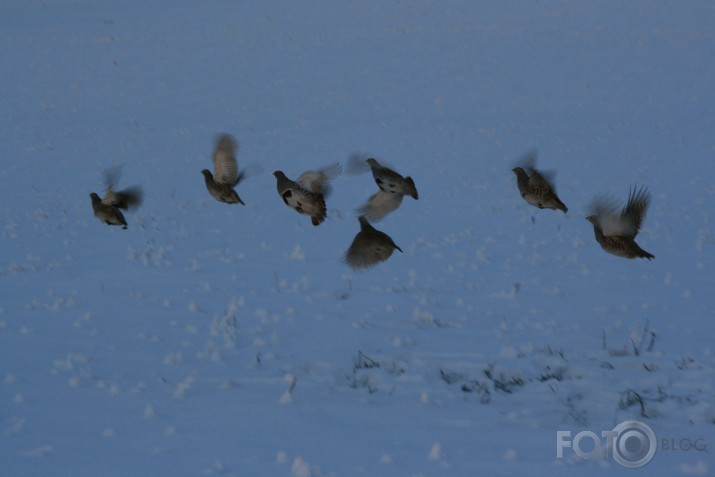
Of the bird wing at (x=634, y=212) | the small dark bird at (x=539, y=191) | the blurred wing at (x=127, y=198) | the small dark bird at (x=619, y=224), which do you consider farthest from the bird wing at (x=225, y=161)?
the bird wing at (x=634, y=212)

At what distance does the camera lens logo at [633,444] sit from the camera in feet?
19.0

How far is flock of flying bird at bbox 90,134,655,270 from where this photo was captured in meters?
3.84

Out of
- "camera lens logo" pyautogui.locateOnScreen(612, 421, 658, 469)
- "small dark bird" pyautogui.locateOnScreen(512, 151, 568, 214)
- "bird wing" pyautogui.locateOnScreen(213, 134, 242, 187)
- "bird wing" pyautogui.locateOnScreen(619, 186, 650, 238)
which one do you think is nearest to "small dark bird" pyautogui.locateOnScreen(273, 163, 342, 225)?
"bird wing" pyautogui.locateOnScreen(213, 134, 242, 187)

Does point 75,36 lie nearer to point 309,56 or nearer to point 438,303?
point 309,56

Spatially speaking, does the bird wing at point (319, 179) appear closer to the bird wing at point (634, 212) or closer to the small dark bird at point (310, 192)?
the small dark bird at point (310, 192)

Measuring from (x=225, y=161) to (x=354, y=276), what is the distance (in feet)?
23.6

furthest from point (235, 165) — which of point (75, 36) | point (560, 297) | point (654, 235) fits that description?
point (75, 36)

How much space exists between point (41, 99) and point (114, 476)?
2407 cm

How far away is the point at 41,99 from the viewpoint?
89.8ft

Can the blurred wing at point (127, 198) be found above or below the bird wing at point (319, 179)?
above

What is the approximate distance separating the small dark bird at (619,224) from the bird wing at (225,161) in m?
1.80

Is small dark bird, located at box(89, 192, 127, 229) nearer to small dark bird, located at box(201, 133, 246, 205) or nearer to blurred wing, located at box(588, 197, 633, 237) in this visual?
small dark bird, located at box(201, 133, 246, 205)

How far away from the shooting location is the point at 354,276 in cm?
1163

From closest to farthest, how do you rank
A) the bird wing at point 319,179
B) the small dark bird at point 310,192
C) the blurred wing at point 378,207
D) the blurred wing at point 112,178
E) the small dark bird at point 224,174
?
1. the small dark bird at point 310,192
2. the bird wing at point 319,179
3. the small dark bird at point 224,174
4. the blurred wing at point 378,207
5. the blurred wing at point 112,178
